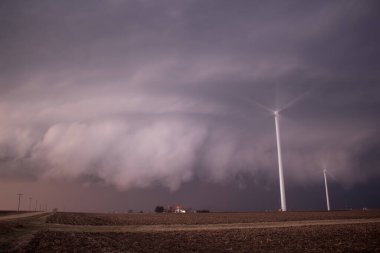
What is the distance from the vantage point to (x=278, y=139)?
121 m

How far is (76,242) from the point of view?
1422 inches

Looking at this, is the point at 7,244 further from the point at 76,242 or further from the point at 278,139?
the point at 278,139

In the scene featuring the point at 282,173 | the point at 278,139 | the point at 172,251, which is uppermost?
the point at 278,139

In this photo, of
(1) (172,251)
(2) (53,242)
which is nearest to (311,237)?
(1) (172,251)

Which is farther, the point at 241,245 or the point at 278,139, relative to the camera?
the point at 278,139

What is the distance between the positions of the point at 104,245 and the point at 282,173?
9920cm

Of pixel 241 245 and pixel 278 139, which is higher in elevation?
pixel 278 139

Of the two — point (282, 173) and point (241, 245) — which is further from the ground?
point (282, 173)

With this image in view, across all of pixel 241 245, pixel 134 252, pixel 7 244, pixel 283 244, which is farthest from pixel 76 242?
pixel 283 244

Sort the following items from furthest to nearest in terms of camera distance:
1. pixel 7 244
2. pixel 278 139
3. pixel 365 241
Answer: pixel 278 139 → pixel 7 244 → pixel 365 241

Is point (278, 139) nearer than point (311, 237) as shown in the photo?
No

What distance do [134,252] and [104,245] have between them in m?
5.92

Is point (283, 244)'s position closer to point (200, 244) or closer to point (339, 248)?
point (339, 248)

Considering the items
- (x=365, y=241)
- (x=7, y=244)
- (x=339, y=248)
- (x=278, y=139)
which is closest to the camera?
(x=339, y=248)
